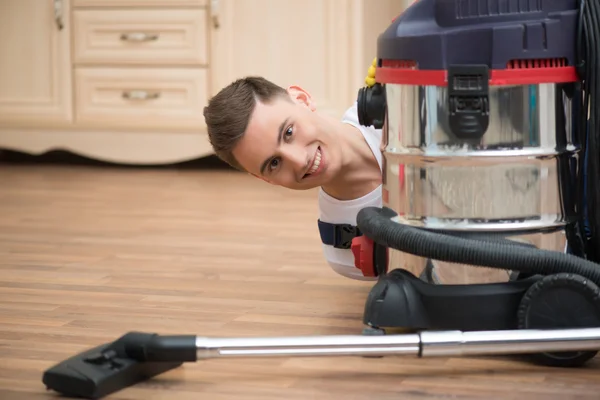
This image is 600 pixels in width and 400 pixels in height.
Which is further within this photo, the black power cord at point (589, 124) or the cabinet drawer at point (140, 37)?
the cabinet drawer at point (140, 37)

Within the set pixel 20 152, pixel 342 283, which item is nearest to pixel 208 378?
pixel 342 283

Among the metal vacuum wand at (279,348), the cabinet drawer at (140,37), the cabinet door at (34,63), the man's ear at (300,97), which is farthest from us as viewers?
the cabinet door at (34,63)

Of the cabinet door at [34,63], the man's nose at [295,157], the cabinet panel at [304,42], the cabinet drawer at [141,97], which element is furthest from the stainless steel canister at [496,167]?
the cabinet door at [34,63]

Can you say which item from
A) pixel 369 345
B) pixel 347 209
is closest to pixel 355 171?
pixel 347 209

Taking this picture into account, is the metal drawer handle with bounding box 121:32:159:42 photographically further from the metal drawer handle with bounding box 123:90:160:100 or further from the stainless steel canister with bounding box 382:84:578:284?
the stainless steel canister with bounding box 382:84:578:284

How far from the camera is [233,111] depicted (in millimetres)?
1239

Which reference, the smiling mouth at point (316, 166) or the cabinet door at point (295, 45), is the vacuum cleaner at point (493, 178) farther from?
the cabinet door at point (295, 45)

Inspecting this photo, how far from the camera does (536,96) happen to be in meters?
1.01

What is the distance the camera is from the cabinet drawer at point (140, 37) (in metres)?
2.86

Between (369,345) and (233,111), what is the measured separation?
43cm

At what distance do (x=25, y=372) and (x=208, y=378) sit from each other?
0.64ft

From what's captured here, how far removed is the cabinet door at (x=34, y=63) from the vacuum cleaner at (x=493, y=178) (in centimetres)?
210

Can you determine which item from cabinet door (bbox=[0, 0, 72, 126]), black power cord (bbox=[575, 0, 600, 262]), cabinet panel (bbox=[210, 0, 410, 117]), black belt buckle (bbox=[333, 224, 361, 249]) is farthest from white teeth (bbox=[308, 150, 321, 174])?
cabinet door (bbox=[0, 0, 72, 126])

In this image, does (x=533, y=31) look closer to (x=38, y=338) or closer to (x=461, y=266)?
(x=461, y=266)
